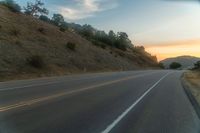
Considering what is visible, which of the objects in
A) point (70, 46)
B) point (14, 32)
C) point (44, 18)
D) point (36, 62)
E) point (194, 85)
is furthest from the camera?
point (44, 18)

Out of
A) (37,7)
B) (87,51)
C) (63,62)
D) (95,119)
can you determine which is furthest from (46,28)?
(95,119)

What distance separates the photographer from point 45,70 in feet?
156

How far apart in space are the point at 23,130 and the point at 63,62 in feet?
153

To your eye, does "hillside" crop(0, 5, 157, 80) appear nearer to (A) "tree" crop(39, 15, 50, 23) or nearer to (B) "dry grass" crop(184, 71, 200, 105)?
(B) "dry grass" crop(184, 71, 200, 105)

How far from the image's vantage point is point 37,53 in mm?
53688

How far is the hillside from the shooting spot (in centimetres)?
4447

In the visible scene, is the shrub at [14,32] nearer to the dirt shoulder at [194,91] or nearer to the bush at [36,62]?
the bush at [36,62]

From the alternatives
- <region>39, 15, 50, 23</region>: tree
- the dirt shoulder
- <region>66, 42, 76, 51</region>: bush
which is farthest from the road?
<region>39, 15, 50, 23</region>: tree

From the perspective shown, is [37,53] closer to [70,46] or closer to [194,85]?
[70,46]

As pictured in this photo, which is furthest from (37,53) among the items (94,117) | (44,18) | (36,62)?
(44,18)

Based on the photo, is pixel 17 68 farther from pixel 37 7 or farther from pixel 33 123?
pixel 37 7

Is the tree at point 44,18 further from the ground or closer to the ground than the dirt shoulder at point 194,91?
further from the ground

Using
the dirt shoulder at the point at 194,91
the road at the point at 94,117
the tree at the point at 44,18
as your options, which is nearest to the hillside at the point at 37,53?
the dirt shoulder at the point at 194,91

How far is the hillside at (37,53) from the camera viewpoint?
44.5 meters
